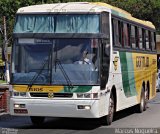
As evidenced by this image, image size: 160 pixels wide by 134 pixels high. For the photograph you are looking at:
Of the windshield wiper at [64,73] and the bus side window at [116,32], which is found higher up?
the bus side window at [116,32]

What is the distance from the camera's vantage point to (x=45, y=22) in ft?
47.8

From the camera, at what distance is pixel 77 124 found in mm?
15961

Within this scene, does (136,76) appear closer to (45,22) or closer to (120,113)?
(120,113)

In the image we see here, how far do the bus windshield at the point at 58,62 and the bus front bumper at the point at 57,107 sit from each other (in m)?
0.48

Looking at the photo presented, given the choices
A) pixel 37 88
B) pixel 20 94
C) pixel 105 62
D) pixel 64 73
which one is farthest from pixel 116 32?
pixel 20 94

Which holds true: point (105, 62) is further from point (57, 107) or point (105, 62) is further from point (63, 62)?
point (57, 107)

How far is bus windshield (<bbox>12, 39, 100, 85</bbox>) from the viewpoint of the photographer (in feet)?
→ 45.7

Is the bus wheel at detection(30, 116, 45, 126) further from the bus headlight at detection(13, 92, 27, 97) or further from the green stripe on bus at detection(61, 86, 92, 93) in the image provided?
the green stripe on bus at detection(61, 86, 92, 93)

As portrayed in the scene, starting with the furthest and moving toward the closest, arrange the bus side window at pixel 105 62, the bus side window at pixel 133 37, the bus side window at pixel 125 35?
1. the bus side window at pixel 133 37
2. the bus side window at pixel 125 35
3. the bus side window at pixel 105 62

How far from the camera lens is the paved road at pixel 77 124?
14.1 m

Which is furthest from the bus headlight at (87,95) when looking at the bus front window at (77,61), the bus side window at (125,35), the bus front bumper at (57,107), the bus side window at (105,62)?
the bus side window at (125,35)

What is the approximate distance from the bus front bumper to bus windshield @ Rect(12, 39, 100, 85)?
1.57 ft

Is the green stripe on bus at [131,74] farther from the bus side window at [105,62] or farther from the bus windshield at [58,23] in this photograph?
the bus windshield at [58,23]

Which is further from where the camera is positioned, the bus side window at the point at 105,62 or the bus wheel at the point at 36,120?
the bus wheel at the point at 36,120
